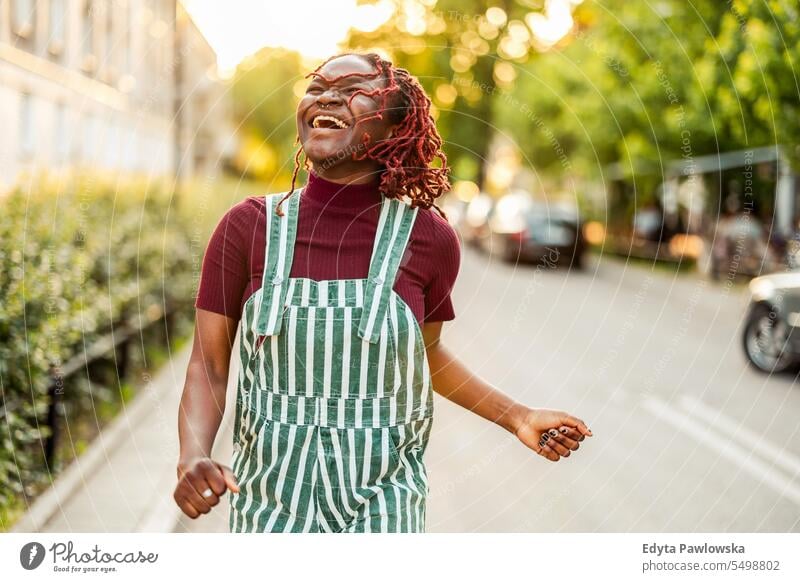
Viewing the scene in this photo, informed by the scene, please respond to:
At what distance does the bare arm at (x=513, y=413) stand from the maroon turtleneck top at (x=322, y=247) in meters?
0.23

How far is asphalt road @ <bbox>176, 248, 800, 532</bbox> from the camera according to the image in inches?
205

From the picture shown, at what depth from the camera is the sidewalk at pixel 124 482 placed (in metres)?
4.86

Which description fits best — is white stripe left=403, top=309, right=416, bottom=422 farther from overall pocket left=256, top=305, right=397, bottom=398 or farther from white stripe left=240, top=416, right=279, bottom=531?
white stripe left=240, top=416, right=279, bottom=531

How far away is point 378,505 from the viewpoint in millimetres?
2217

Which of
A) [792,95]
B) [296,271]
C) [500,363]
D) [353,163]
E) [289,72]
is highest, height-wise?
[792,95]

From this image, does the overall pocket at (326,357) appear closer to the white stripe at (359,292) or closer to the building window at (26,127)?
the white stripe at (359,292)

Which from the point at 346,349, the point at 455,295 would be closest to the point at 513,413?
the point at 346,349

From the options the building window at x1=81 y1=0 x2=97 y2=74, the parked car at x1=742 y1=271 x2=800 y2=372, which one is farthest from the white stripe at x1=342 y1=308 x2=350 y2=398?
the building window at x1=81 y1=0 x2=97 y2=74

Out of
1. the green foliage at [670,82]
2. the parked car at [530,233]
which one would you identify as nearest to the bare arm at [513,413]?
the green foliage at [670,82]

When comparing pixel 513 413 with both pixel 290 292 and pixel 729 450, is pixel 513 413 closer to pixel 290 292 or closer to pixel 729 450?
pixel 290 292

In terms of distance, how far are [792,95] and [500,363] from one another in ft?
13.2
